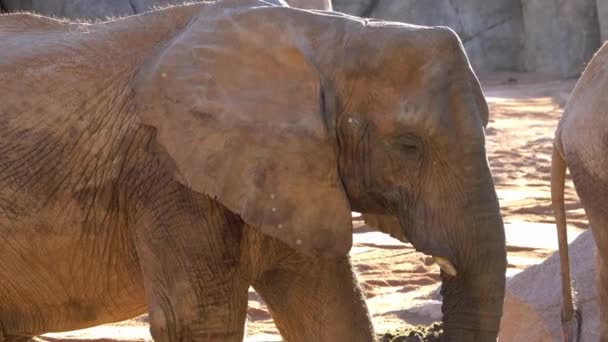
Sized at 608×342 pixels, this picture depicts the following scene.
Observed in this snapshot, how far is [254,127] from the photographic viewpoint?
11.6ft

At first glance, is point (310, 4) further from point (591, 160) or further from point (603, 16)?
point (603, 16)

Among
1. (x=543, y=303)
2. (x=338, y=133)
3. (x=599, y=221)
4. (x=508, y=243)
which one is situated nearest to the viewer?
(x=338, y=133)

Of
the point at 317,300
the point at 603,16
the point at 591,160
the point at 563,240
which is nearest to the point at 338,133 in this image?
the point at 317,300

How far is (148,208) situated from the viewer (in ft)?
12.0

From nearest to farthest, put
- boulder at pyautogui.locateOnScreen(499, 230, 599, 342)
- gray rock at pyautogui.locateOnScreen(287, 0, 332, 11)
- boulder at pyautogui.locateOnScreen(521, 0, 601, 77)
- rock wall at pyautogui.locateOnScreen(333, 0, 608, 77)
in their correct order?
boulder at pyautogui.locateOnScreen(499, 230, 599, 342) < gray rock at pyautogui.locateOnScreen(287, 0, 332, 11) < boulder at pyautogui.locateOnScreen(521, 0, 601, 77) < rock wall at pyautogui.locateOnScreen(333, 0, 608, 77)

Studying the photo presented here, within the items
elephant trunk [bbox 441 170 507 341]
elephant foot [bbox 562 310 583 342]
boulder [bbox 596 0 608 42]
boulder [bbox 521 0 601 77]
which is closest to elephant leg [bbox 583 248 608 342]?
elephant foot [bbox 562 310 583 342]

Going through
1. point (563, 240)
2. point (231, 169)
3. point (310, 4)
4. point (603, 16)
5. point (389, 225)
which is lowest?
point (603, 16)

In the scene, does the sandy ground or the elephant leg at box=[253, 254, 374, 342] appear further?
the sandy ground

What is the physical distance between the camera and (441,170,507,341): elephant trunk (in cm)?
337

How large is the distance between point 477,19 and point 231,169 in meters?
14.5

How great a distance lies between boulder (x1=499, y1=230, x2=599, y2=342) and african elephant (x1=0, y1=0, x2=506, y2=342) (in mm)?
1431

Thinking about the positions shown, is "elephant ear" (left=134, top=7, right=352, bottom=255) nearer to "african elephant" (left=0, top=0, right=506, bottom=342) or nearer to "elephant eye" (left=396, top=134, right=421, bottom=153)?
"african elephant" (left=0, top=0, right=506, bottom=342)

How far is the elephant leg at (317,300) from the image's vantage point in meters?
3.92

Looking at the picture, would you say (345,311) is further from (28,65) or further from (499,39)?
(499,39)
